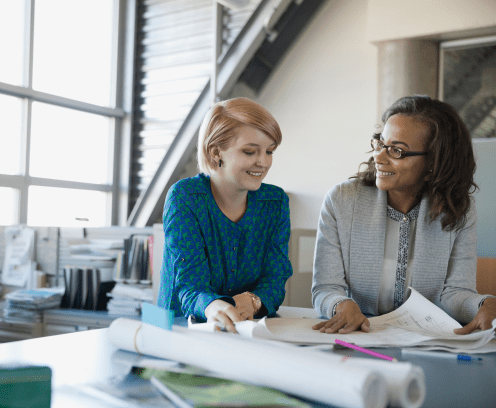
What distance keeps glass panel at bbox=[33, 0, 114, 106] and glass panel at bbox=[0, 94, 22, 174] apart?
23 centimetres

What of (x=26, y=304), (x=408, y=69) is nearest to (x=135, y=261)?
(x=26, y=304)

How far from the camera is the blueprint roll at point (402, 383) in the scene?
1.73 ft

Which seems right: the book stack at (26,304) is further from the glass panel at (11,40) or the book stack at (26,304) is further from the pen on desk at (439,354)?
the pen on desk at (439,354)

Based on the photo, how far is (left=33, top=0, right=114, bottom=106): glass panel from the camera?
12.2 feet

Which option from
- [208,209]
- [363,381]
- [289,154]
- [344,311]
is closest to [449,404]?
[363,381]

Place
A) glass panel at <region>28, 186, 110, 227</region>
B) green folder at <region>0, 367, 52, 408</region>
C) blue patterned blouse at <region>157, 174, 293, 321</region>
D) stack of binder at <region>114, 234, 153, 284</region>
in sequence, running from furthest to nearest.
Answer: glass panel at <region>28, 186, 110, 227</region> < stack of binder at <region>114, 234, 153, 284</region> < blue patterned blouse at <region>157, 174, 293, 321</region> < green folder at <region>0, 367, 52, 408</region>

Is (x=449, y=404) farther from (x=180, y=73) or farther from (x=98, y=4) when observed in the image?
(x=98, y=4)

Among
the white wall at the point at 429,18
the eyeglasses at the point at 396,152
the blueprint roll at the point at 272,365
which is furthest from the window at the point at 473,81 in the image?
the blueprint roll at the point at 272,365

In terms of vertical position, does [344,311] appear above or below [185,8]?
below

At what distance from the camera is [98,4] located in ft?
13.5

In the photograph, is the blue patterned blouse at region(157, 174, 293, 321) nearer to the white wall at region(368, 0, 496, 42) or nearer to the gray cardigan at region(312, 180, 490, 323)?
the gray cardigan at region(312, 180, 490, 323)

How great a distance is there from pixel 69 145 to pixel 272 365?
3.67 m

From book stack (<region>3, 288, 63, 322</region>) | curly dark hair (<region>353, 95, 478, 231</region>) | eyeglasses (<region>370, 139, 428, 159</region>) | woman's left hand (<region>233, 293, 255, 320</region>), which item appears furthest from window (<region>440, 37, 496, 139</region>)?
book stack (<region>3, 288, 63, 322</region>)

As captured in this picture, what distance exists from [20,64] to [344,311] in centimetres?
326
